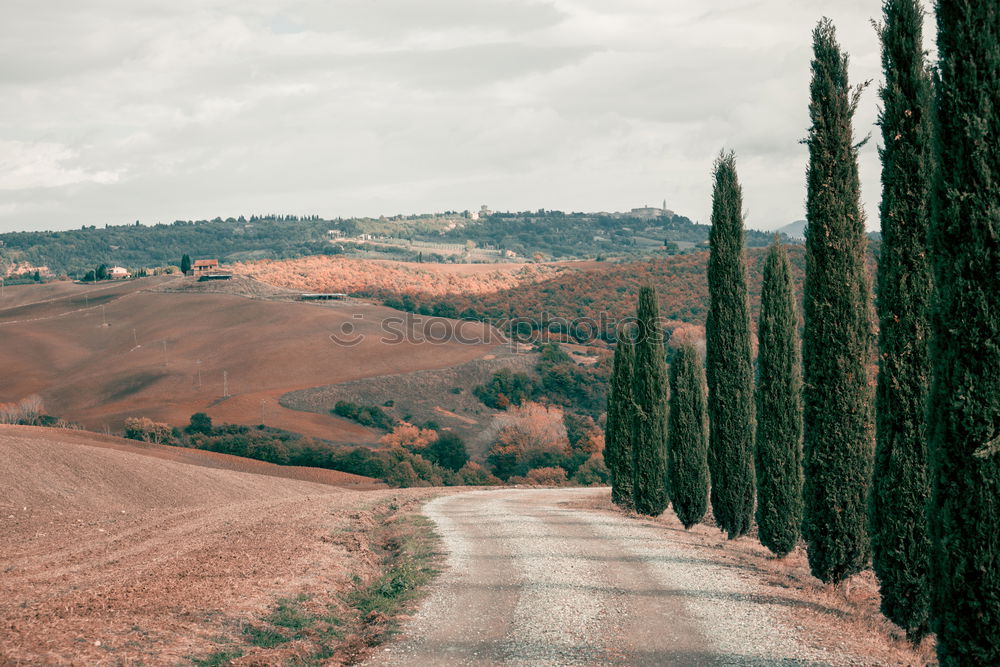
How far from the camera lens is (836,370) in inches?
518

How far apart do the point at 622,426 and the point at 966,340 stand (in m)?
19.8

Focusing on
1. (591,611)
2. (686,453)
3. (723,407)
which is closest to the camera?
(591,611)

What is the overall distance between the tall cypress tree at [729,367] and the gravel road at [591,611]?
10.3ft

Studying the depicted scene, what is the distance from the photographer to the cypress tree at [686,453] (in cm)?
2216

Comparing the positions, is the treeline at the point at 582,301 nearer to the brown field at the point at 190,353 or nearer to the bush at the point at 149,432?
the brown field at the point at 190,353

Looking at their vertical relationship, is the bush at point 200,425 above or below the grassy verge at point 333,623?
below

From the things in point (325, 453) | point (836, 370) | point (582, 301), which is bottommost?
point (325, 453)

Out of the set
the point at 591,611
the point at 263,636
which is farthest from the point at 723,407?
the point at 263,636

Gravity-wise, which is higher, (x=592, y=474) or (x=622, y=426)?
(x=622, y=426)

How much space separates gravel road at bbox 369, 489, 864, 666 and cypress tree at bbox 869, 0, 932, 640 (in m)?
1.76

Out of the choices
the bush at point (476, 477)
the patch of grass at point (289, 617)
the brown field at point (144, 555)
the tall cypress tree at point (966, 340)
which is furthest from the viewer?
the bush at point (476, 477)

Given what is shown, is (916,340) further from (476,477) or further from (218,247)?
(218,247)

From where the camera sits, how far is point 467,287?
128m

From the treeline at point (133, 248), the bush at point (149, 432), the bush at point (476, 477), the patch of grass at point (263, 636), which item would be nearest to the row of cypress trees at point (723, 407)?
the patch of grass at point (263, 636)
